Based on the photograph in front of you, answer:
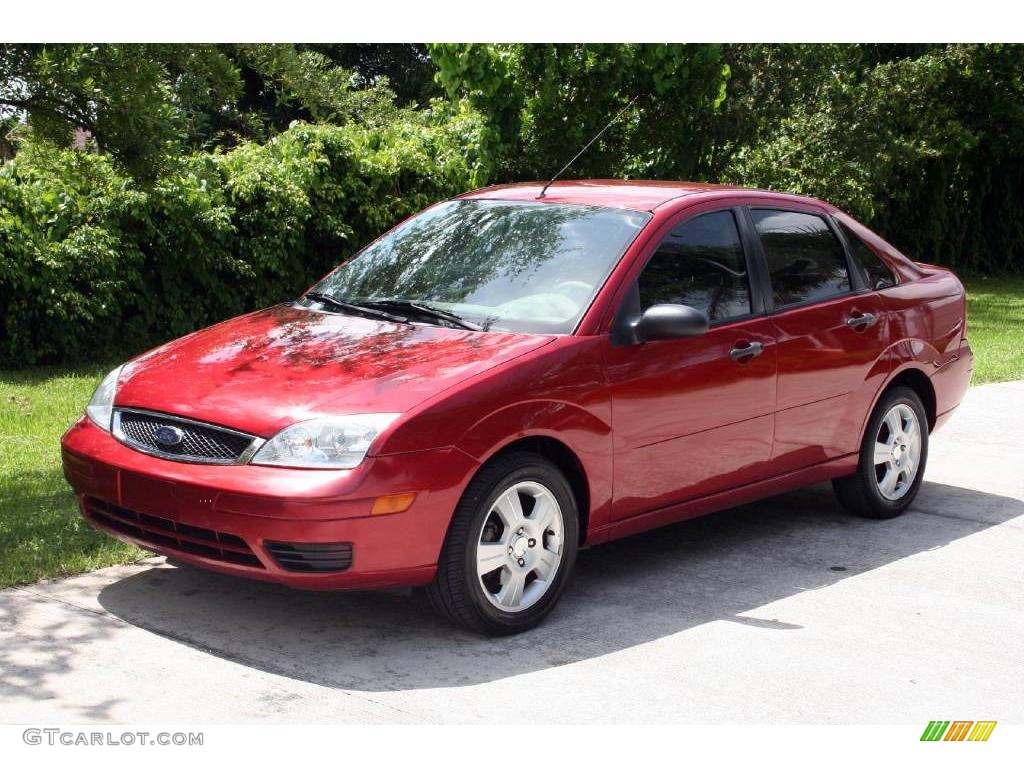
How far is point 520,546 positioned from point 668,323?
110 centimetres

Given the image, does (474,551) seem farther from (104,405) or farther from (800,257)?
(800,257)

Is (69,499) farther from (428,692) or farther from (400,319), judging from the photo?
(428,692)

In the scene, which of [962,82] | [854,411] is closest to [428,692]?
[854,411]

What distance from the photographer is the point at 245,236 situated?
1216 cm

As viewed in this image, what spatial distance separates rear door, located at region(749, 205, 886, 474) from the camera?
21.7ft

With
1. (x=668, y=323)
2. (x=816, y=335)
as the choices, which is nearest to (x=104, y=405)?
(x=668, y=323)

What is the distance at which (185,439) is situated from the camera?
521cm

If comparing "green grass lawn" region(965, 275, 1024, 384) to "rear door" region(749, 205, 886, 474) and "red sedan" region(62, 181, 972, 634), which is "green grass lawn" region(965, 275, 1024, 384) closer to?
"rear door" region(749, 205, 886, 474)

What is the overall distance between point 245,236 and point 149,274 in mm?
933

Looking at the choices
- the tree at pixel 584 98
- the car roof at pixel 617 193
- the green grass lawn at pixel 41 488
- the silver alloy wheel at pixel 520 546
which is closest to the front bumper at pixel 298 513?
the silver alloy wheel at pixel 520 546

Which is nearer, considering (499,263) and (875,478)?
(499,263)

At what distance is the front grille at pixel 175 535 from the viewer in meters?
5.08

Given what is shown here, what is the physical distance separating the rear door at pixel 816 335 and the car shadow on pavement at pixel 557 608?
1.61 feet
